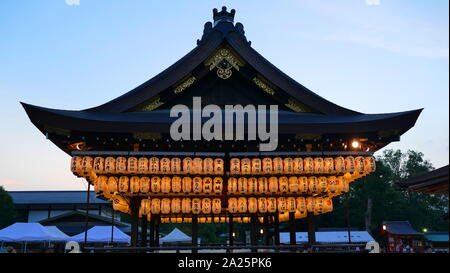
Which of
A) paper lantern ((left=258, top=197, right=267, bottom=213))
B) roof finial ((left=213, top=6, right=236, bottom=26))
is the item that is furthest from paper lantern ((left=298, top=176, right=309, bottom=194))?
roof finial ((left=213, top=6, right=236, bottom=26))

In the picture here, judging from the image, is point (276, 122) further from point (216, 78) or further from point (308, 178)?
point (216, 78)

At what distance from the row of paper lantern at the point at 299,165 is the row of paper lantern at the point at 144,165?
88cm

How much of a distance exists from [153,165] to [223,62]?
550cm

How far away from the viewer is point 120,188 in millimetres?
13664

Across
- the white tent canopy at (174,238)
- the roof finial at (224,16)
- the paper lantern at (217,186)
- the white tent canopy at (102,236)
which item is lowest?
the white tent canopy at (174,238)

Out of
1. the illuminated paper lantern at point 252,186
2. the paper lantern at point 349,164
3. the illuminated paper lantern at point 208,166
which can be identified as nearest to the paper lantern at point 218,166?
the illuminated paper lantern at point 208,166

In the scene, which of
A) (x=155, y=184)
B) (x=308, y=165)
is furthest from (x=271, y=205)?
(x=155, y=184)

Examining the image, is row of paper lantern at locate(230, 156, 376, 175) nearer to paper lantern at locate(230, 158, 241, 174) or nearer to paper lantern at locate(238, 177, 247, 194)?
paper lantern at locate(230, 158, 241, 174)

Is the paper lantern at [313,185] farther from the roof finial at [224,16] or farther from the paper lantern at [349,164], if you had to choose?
the roof finial at [224,16]

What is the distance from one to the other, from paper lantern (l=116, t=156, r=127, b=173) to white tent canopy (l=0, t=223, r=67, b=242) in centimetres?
1560

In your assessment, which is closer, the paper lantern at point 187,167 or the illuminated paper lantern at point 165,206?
the paper lantern at point 187,167

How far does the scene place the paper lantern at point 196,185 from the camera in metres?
13.9
